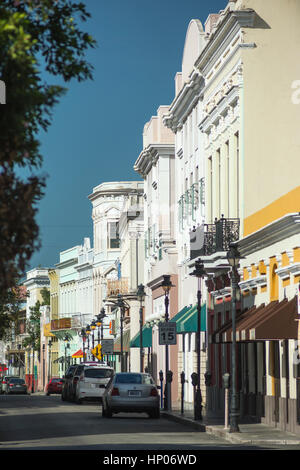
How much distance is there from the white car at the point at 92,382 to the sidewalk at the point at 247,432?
42.3ft

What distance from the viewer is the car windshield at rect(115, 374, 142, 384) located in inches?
1436

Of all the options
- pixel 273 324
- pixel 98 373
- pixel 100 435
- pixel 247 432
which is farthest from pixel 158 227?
pixel 100 435

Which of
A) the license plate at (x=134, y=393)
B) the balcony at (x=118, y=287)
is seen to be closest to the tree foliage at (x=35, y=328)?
the balcony at (x=118, y=287)

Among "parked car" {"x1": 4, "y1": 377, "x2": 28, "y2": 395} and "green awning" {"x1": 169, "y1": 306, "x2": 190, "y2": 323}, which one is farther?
"parked car" {"x1": 4, "y1": 377, "x2": 28, "y2": 395}

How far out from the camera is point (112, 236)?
92.2 meters

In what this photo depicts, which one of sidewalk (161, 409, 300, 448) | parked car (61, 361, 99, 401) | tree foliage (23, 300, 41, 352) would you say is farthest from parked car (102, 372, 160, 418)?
tree foliage (23, 300, 41, 352)

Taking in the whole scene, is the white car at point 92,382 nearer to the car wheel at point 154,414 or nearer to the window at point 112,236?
the car wheel at point 154,414

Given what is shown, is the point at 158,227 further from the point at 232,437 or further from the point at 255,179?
the point at 232,437

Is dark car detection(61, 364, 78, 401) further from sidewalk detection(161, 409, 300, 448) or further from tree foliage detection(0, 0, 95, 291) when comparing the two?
tree foliage detection(0, 0, 95, 291)

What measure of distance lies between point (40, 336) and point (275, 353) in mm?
100238

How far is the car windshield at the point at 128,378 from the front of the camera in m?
36.5

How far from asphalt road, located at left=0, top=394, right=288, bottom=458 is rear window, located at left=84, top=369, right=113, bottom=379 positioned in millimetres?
7821

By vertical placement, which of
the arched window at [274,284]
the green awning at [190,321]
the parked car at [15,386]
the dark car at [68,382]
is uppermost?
the arched window at [274,284]

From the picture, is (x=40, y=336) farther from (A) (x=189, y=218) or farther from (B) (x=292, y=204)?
(B) (x=292, y=204)
